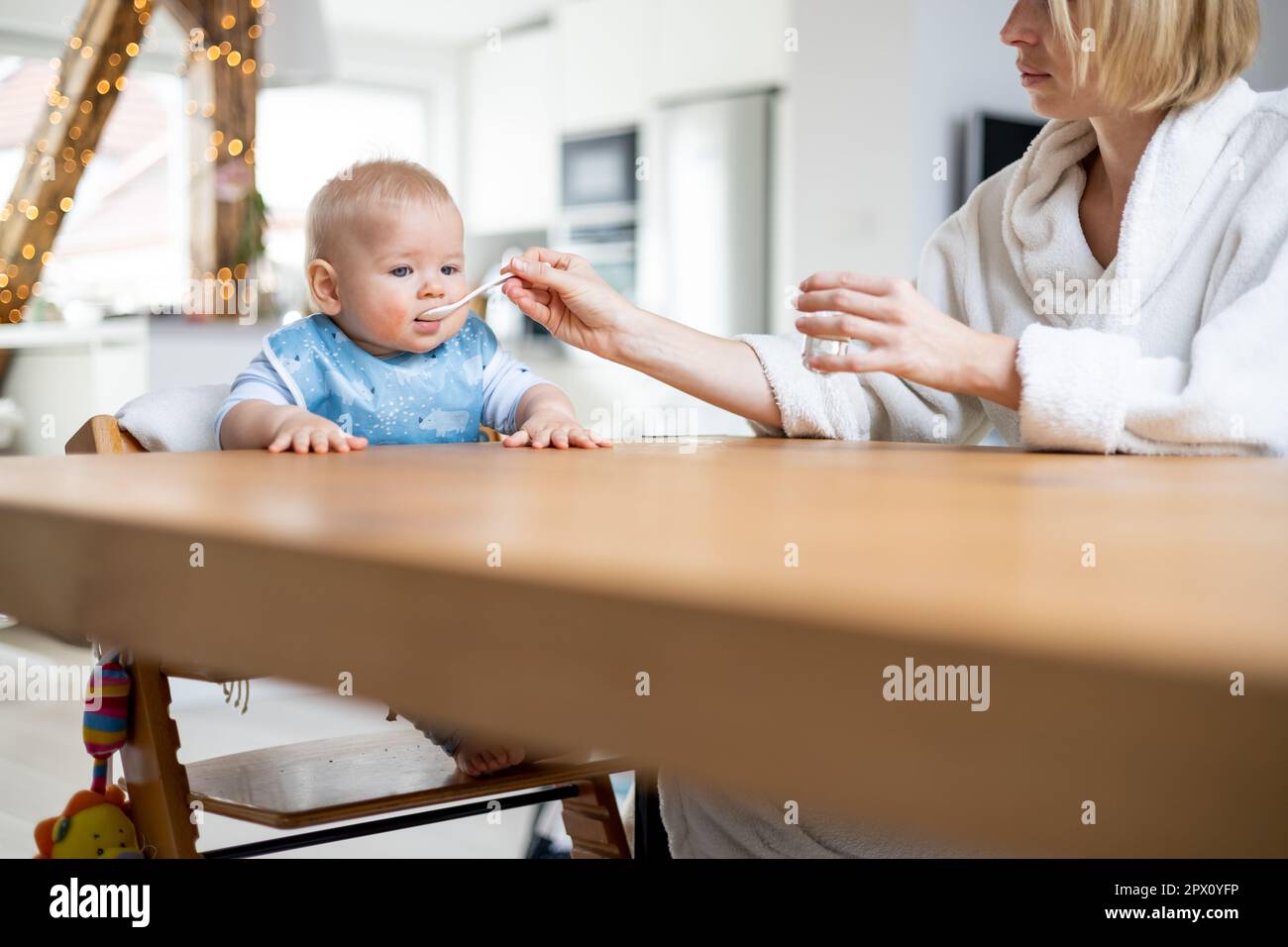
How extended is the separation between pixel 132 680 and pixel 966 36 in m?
4.17

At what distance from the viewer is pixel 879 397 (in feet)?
4.11

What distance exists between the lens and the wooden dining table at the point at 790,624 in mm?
188

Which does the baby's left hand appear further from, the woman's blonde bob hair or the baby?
the woman's blonde bob hair

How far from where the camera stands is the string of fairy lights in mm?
3787

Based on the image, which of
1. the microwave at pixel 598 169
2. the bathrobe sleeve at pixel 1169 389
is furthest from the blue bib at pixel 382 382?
the microwave at pixel 598 169

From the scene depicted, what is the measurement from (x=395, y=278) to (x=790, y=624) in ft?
3.59

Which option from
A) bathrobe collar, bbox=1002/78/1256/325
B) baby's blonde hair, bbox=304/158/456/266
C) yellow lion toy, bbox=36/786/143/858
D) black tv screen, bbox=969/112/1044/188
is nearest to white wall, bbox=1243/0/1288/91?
black tv screen, bbox=969/112/1044/188

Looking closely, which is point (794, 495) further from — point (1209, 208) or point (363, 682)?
point (1209, 208)

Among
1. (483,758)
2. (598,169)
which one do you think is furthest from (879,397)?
(598,169)

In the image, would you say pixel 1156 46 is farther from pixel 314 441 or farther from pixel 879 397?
pixel 314 441

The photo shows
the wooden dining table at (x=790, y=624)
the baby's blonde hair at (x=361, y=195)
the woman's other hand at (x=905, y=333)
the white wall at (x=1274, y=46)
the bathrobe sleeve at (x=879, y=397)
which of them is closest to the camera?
the wooden dining table at (x=790, y=624)

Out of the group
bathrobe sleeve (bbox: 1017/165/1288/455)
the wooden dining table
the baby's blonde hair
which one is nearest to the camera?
the wooden dining table

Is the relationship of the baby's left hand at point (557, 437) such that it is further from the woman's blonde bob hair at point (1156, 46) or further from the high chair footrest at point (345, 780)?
the woman's blonde bob hair at point (1156, 46)

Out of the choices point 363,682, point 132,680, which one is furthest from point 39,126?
point 363,682
